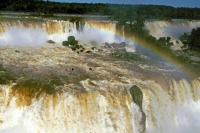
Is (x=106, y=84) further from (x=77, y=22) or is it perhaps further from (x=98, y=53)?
(x=77, y=22)

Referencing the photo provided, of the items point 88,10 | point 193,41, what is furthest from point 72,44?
point 88,10

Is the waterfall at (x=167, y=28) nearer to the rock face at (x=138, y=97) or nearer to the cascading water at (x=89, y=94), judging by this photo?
the cascading water at (x=89, y=94)

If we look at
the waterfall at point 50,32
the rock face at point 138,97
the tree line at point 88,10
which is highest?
the tree line at point 88,10

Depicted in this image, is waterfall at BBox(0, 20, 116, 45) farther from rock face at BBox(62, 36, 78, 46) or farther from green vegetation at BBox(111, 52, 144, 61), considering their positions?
green vegetation at BBox(111, 52, 144, 61)

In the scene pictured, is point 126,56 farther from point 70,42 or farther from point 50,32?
point 50,32

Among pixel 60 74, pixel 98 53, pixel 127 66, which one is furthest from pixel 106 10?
pixel 60 74

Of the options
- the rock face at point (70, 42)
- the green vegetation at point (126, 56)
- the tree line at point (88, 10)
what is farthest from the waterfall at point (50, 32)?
the tree line at point (88, 10)

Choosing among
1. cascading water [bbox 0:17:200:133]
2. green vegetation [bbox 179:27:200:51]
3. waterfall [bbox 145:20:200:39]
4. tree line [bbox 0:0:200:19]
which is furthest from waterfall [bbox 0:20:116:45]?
green vegetation [bbox 179:27:200:51]

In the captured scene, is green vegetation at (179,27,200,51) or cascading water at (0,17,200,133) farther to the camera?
Result: green vegetation at (179,27,200,51)

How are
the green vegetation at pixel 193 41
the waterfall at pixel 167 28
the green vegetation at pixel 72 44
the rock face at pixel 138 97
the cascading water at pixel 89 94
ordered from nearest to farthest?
the cascading water at pixel 89 94 < the rock face at pixel 138 97 < the green vegetation at pixel 72 44 < the green vegetation at pixel 193 41 < the waterfall at pixel 167 28
